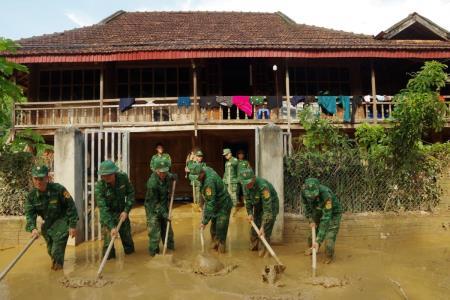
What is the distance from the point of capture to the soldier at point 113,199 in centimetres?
578

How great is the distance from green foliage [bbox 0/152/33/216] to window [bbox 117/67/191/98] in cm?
585

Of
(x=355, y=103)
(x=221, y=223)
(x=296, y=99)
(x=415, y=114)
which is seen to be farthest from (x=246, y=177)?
(x=355, y=103)

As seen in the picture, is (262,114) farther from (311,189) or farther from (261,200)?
(311,189)

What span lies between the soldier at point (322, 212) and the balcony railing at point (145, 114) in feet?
18.5

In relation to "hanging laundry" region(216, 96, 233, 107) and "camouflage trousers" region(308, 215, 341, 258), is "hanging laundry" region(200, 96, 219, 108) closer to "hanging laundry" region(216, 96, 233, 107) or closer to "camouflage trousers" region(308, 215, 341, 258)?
"hanging laundry" region(216, 96, 233, 107)

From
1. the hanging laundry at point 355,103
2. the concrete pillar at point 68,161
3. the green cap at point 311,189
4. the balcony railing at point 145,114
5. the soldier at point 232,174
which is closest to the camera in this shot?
the green cap at point 311,189

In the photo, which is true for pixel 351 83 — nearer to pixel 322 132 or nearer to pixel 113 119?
pixel 322 132

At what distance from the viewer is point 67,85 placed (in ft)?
42.3

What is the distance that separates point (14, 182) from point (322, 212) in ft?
18.7

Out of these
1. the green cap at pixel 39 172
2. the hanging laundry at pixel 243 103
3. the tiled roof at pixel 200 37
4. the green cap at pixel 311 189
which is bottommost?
the green cap at pixel 311 189

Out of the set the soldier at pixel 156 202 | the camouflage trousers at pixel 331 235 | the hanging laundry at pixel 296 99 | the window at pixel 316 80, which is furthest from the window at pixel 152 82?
the camouflage trousers at pixel 331 235

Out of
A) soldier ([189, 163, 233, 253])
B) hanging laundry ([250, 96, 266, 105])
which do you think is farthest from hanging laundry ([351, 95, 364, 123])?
soldier ([189, 163, 233, 253])

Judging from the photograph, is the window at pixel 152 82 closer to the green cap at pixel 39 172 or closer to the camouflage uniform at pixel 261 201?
the camouflage uniform at pixel 261 201

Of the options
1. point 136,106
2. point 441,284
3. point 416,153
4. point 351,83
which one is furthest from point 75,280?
point 351,83
